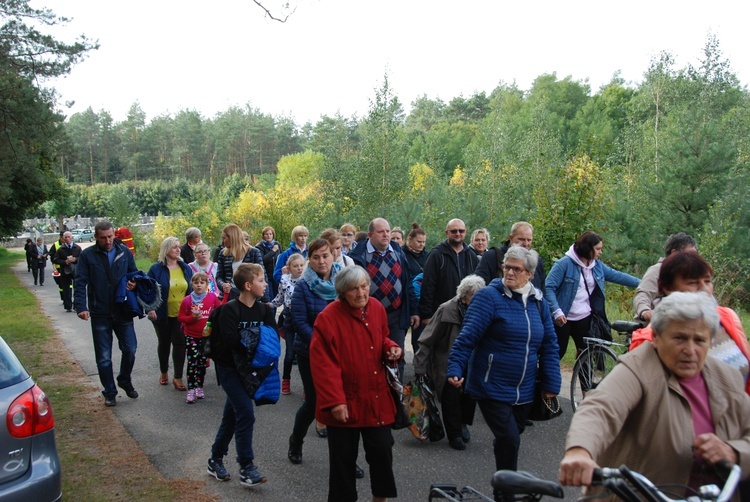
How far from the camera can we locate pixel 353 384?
13.5 feet

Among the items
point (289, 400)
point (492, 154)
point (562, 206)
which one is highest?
point (492, 154)

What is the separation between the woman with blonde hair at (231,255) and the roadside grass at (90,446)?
2.14m

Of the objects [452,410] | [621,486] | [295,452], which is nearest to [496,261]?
[452,410]

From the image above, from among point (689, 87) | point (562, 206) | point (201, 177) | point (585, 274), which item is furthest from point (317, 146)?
point (585, 274)

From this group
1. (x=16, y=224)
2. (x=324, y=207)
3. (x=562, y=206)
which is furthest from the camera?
(x=16, y=224)

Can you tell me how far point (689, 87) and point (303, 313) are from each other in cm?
3915

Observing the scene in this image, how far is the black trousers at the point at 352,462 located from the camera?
4.11m

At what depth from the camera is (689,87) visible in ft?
124

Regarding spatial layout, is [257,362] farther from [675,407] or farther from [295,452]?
[675,407]

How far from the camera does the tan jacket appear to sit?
2434 millimetres

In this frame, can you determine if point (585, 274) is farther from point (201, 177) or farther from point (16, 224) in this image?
point (201, 177)

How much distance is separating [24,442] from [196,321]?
360 cm

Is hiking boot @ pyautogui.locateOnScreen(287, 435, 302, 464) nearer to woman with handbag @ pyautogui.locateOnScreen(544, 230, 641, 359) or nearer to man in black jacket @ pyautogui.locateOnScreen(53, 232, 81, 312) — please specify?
woman with handbag @ pyautogui.locateOnScreen(544, 230, 641, 359)

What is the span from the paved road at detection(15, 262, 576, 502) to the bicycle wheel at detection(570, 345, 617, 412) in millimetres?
356
